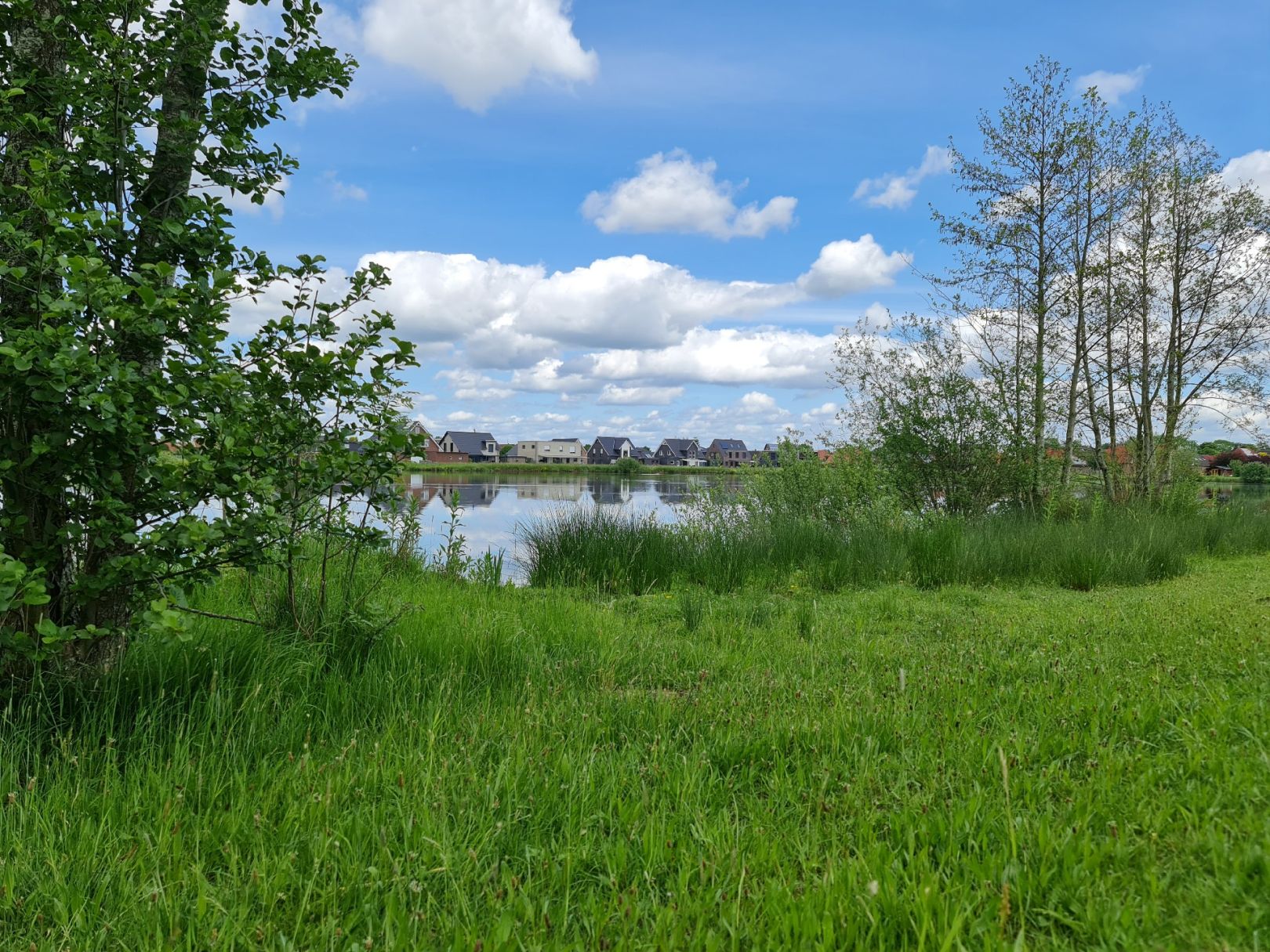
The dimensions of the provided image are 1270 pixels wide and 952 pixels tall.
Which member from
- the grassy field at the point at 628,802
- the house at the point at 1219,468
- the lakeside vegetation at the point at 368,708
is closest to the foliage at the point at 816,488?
the lakeside vegetation at the point at 368,708

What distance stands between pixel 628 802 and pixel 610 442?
4585 inches

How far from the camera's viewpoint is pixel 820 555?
27.8 feet

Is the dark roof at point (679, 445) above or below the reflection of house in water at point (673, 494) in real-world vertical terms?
above

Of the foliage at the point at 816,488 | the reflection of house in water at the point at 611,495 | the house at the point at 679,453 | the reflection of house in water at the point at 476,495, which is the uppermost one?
the house at the point at 679,453

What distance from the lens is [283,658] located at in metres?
3.46

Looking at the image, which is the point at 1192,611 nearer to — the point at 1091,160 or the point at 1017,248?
the point at 1017,248

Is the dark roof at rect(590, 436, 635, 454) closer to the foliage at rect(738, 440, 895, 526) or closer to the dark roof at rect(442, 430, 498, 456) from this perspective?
the dark roof at rect(442, 430, 498, 456)

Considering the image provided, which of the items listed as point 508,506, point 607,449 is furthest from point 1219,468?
point 607,449

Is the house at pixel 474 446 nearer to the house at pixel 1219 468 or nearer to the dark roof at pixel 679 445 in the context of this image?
the dark roof at pixel 679 445

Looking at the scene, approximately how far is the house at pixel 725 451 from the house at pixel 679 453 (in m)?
1.64

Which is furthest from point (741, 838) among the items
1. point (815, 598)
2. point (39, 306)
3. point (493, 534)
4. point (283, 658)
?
point (493, 534)

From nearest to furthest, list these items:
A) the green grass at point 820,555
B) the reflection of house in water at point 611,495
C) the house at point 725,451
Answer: the green grass at point 820,555
the reflection of house in water at point 611,495
the house at point 725,451

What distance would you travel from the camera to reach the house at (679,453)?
373 feet

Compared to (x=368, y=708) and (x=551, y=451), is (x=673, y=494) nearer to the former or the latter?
(x=368, y=708)
